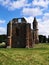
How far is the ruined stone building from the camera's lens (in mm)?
54084

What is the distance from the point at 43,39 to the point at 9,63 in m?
56.8

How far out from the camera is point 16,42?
55.1m

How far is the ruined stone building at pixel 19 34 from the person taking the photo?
5408cm

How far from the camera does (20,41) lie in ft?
180

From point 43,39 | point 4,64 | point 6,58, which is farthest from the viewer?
point 43,39

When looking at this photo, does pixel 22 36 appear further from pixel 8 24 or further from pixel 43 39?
pixel 43 39

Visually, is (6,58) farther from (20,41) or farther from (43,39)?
(43,39)

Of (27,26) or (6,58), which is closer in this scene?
(6,58)

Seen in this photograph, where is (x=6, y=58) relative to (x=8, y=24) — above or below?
below

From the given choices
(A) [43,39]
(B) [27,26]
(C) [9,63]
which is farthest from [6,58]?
(A) [43,39]

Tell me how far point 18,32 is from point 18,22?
2.59 metres

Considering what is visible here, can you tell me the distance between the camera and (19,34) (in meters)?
55.1

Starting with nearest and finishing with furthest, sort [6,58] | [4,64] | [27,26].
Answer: [4,64], [6,58], [27,26]

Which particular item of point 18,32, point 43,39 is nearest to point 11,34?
point 18,32
